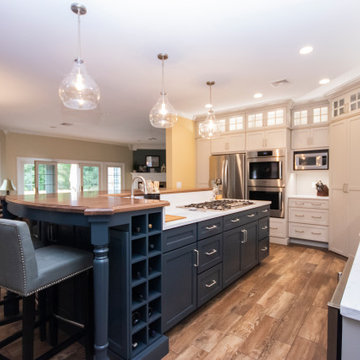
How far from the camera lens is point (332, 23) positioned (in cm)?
208

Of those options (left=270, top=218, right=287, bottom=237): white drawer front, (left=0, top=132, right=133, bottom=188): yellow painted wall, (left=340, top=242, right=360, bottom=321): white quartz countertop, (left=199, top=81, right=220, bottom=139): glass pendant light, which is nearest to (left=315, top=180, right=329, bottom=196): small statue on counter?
(left=270, top=218, right=287, bottom=237): white drawer front

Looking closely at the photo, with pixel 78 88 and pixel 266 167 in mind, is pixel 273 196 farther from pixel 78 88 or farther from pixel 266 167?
pixel 78 88

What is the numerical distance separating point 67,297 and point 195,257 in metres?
1.04

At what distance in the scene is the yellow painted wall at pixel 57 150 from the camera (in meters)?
6.40

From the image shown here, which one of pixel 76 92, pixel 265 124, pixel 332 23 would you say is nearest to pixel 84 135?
pixel 265 124

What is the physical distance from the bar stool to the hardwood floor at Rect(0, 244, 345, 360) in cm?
60

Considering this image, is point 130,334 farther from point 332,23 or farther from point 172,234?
point 332,23

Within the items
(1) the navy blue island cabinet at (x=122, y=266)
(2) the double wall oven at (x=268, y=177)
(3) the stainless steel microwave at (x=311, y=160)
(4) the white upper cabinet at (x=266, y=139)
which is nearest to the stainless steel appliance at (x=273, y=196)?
(2) the double wall oven at (x=268, y=177)

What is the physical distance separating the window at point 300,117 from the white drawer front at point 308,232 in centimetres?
183

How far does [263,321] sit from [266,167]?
2.88 meters

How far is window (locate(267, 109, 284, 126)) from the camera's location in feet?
14.3

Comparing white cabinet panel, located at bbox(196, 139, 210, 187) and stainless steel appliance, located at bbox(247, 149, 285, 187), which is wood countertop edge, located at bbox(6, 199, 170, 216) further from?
white cabinet panel, located at bbox(196, 139, 210, 187)

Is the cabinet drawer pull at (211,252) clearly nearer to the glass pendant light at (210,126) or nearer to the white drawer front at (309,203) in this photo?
the glass pendant light at (210,126)

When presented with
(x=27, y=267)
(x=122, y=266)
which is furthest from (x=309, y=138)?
(x=27, y=267)
